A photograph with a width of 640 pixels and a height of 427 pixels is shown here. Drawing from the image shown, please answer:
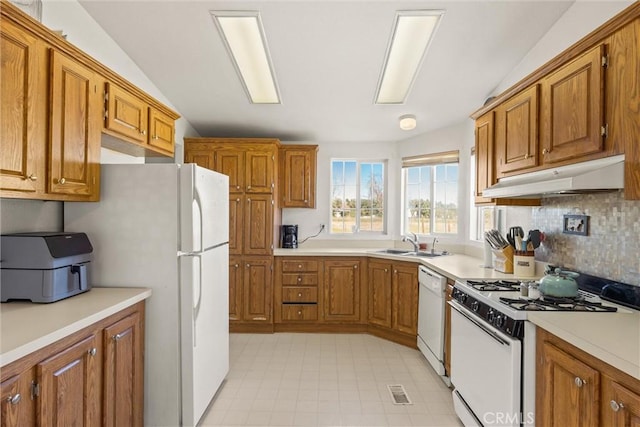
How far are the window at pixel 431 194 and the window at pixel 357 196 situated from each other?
0.34 m

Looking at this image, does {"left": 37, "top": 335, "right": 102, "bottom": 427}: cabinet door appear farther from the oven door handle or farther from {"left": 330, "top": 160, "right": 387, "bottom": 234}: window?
{"left": 330, "top": 160, "right": 387, "bottom": 234}: window

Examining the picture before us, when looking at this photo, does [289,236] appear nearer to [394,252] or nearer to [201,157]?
[394,252]

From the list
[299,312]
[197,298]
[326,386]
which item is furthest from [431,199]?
[197,298]

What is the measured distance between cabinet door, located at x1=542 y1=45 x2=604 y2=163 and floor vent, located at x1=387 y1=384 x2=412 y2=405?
1.87 meters

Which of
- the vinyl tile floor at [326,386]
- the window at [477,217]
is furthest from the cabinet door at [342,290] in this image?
the window at [477,217]

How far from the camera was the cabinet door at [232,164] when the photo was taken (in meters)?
3.82

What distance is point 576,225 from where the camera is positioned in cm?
210

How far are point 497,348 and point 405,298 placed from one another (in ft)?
5.60

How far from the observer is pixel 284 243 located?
4.18 m

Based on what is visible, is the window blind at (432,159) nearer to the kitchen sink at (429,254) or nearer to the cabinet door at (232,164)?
the kitchen sink at (429,254)

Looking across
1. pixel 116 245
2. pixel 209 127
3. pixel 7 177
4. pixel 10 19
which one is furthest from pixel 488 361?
pixel 209 127

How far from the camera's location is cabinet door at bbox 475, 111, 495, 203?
2.59 m

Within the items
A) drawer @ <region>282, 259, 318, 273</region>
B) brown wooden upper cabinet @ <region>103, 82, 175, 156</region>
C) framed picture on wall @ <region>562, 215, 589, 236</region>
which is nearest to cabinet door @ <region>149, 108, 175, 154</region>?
brown wooden upper cabinet @ <region>103, 82, 175, 156</region>

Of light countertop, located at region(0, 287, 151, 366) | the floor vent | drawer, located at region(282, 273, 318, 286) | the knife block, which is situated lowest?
the floor vent
